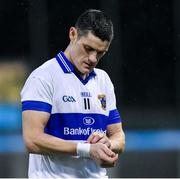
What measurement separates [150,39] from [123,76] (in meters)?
0.57

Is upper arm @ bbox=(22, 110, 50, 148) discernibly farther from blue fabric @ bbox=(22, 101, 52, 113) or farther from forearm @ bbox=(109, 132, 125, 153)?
forearm @ bbox=(109, 132, 125, 153)

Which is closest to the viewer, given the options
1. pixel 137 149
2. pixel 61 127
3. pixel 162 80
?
pixel 61 127

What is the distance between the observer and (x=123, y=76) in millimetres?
8500

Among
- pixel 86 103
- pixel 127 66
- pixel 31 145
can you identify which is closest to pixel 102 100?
pixel 86 103

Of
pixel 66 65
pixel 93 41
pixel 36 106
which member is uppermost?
pixel 93 41

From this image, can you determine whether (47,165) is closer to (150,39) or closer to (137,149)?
(137,149)

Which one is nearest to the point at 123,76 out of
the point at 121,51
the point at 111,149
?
the point at 121,51

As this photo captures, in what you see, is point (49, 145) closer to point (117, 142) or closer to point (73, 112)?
point (73, 112)

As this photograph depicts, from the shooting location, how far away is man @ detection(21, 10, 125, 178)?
12.1ft

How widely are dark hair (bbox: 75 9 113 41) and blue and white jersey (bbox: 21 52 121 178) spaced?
186 mm

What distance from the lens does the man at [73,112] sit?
12.1 ft

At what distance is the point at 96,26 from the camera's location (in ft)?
12.3

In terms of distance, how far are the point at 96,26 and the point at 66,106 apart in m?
0.40

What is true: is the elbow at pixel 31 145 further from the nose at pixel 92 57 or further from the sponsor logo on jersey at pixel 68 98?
the nose at pixel 92 57
